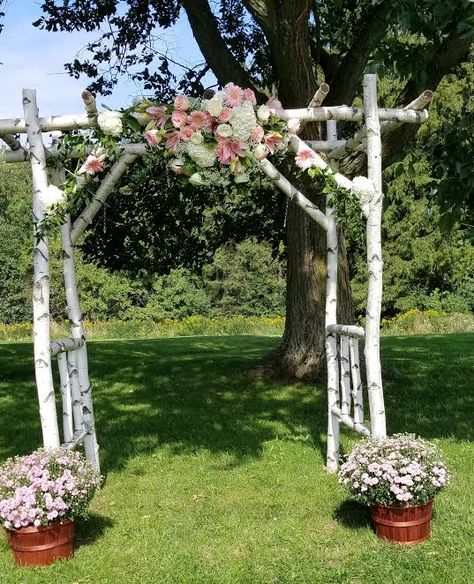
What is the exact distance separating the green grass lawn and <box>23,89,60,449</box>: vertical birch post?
2.72 feet

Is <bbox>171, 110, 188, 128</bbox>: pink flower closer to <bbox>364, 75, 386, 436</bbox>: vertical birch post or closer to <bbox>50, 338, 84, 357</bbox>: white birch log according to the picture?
<bbox>364, 75, 386, 436</bbox>: vertical birch post

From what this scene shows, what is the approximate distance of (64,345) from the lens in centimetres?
481

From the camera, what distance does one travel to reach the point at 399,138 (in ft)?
26.9

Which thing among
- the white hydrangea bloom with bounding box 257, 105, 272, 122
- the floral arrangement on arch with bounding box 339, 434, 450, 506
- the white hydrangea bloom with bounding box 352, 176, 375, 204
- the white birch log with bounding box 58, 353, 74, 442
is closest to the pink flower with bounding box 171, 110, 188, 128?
the white hydrangea bloom with bounding box 257, 105, 272, 122

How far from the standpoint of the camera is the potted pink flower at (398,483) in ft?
12.8

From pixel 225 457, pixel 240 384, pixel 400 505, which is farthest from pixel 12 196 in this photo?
pixel 400 505

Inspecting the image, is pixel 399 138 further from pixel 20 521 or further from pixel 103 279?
pixel 103 279

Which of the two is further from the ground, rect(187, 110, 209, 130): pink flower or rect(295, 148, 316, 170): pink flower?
rect(187, 110, 209, 130): pink flower

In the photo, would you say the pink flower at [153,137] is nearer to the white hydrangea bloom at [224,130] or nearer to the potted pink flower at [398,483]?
the white hydrangea bloom at [224,130]

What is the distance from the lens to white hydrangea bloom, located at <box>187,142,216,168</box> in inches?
167

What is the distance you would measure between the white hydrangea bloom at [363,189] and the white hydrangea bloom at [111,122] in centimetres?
158

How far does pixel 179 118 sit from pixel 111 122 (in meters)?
0.46

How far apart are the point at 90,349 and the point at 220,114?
9493 millimetres

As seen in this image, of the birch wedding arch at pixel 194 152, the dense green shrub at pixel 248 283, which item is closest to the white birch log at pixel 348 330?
the birch wedding arch at pixel 194 152
